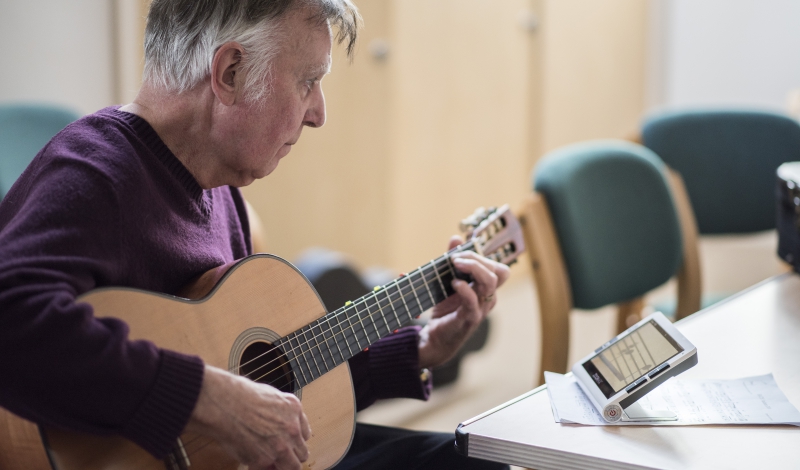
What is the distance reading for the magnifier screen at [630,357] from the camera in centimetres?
98

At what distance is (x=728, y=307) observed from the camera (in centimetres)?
142

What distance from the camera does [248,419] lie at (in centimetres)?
88

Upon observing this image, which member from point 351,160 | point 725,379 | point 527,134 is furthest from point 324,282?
point 527,134

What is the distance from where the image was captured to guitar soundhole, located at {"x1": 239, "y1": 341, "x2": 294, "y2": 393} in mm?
1035

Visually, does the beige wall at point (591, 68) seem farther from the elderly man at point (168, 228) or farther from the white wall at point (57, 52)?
the elderly man at point (168, 228)

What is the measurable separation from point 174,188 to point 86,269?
0.20 meters

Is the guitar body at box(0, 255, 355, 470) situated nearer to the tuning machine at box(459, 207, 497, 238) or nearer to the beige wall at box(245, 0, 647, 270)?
the tuning machine at box(459, 207, 497, 238)

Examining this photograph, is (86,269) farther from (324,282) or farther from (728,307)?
(324,282)

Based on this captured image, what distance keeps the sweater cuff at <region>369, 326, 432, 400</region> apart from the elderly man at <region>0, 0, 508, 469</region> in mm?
83

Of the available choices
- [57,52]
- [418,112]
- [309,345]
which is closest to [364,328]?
[309,345]

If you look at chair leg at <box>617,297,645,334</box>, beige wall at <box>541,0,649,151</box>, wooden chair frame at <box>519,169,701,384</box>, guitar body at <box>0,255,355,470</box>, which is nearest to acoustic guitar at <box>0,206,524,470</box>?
guitar body at <box>0,255,355,470</box>

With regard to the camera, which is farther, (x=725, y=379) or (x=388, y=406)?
(x=388, y=406)

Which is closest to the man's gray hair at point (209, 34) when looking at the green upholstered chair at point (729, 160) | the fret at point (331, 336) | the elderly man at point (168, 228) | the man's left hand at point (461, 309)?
the elderly man at point (168, 228)

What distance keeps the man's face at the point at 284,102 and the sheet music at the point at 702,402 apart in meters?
0.53
